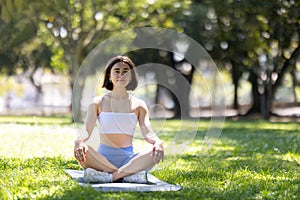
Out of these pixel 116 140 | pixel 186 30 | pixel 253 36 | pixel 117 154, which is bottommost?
pixel 117 154

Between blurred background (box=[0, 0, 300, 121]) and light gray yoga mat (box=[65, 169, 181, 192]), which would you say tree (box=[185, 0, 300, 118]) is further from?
light gray yoga mat (box=[65, 169, 181, 192])

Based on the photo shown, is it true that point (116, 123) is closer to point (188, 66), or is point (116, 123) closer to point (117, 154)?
point (117, 154)

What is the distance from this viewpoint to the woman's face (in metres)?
7.21

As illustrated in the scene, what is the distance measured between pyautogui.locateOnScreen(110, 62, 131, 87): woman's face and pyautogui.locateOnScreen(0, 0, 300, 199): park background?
1.27m

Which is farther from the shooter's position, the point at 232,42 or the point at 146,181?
the point at 232,42

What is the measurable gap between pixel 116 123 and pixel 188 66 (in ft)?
88.8

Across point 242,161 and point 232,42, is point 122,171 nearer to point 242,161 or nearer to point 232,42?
point 242,161

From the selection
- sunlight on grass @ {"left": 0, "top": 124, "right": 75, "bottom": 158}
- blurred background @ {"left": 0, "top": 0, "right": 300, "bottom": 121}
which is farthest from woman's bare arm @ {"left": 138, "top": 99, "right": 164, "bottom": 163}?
blurred background @ {"left": 0, "top": 0, "right": 300, "bottom": 121}

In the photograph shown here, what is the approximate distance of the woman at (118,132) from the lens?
679 centimetres

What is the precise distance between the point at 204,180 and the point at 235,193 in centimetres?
100

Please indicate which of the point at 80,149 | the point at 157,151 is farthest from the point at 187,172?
the point at 80,149

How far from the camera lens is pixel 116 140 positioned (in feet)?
23.4

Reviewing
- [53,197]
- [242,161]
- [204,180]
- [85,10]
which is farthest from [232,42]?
[53,197]

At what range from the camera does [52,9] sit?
21688mm
